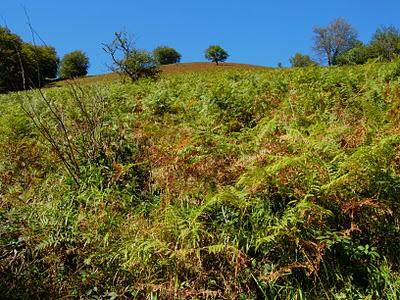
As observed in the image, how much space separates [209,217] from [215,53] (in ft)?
346

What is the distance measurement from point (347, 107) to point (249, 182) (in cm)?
421

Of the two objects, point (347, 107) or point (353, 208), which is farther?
point (347, 107)

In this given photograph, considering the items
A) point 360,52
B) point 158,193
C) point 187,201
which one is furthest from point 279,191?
point 360,52

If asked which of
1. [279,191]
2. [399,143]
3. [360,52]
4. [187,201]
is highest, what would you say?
[360,52]

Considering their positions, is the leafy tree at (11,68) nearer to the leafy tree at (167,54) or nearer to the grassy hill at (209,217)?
the grassy hill at (209,217)

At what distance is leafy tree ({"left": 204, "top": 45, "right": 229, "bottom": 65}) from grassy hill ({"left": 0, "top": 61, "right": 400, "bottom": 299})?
4021 inches

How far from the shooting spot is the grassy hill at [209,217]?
405 centimetres

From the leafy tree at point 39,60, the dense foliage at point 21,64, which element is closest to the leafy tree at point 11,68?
the dense foliage at point 21,64

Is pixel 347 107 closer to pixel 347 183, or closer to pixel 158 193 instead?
pixel 347 183

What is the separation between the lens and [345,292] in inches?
153

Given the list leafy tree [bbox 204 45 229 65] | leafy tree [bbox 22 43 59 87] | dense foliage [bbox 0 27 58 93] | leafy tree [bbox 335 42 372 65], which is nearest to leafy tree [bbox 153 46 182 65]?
leafy tree [bbox 204 45 229 65]

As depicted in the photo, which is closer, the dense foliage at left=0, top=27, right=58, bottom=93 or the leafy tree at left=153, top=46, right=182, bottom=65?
the dense foliage at left=0, top=27, right=58, bottom=93

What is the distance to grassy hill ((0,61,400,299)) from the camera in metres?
4.05

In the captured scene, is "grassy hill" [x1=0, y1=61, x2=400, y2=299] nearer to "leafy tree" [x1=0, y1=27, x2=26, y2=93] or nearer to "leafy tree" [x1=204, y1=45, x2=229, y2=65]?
"leafy tree" [x1=0, y1=27, x2=26, y2=93]
